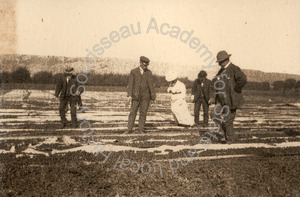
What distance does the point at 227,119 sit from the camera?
734cm

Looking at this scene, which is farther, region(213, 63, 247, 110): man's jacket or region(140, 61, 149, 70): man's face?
region(140, 61, 149, 70): man's face

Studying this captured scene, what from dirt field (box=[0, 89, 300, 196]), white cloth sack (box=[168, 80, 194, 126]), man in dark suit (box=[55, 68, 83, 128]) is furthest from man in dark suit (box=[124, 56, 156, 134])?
man in dark suit (box=[55, 68, 83, 128])

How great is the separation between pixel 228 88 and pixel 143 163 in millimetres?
3008

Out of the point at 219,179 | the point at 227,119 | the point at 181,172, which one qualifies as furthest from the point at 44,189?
the point at 227,119

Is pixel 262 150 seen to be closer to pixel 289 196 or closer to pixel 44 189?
pixel 289 196

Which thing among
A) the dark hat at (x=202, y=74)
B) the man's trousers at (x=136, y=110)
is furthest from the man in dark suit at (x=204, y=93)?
the man's trousers at (x=136, y=110)

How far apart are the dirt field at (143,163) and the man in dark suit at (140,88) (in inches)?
25.8

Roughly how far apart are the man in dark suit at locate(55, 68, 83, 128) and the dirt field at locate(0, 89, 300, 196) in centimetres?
52

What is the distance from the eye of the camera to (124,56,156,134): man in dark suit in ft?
27.2

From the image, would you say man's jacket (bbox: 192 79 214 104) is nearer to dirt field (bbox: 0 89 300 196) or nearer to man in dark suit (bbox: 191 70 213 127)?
man in dark suit (bbox: 191 70 213 127)

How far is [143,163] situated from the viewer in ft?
18.1

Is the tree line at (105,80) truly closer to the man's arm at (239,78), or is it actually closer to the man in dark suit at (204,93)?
the man in dark suit at (204,93)

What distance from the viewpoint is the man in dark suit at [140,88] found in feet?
27.2

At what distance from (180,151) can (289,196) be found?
2412 millimetres
